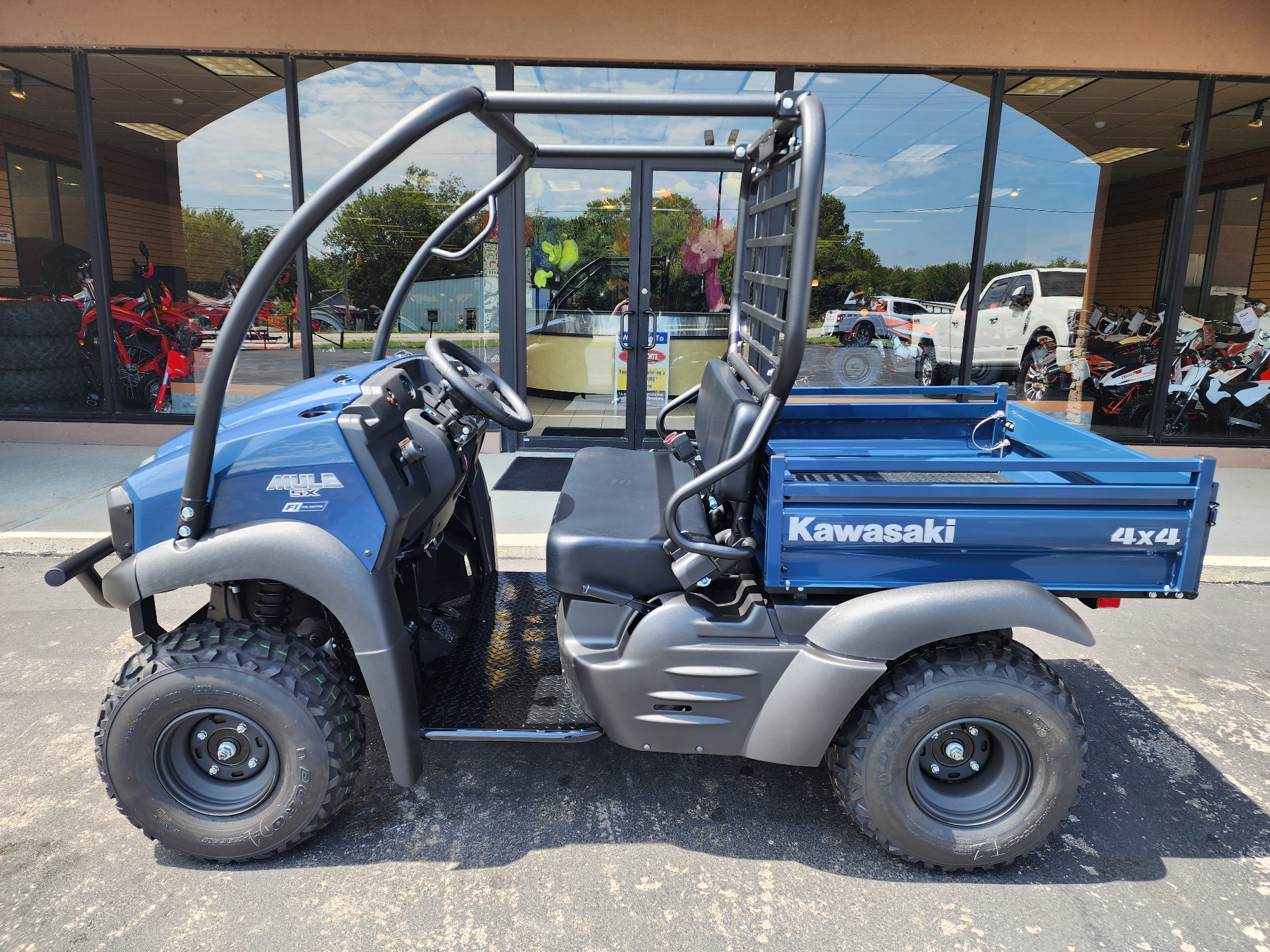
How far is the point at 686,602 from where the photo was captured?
224 cm

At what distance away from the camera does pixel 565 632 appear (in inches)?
90.7

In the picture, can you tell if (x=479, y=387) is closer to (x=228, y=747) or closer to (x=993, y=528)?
(x=228, y=747)

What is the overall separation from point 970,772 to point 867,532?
792 mm

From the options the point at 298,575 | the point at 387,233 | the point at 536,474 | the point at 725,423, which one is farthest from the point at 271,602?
the point at 387,233

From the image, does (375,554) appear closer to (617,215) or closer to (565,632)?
(565,632)

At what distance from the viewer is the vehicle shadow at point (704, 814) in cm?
228

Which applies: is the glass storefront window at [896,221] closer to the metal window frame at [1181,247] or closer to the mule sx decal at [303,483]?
the metal window frame at [1181,247]

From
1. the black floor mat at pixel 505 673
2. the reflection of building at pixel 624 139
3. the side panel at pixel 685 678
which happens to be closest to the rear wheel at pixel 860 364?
the reflection of building at pixel 624 139

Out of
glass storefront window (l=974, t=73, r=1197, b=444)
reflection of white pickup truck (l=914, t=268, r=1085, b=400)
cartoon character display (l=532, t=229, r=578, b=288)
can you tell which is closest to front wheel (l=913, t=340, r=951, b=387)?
reflection of white pickup truck (l=914, t=268, r=1085, b=400)

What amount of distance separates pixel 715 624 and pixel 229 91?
23.0ft

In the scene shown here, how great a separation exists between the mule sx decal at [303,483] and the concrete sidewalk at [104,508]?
1.84 metres

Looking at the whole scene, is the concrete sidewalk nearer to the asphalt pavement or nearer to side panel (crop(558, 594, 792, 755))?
the asphalt pavement

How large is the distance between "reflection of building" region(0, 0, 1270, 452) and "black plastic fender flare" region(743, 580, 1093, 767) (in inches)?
166

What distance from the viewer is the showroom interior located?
667 centimetres
